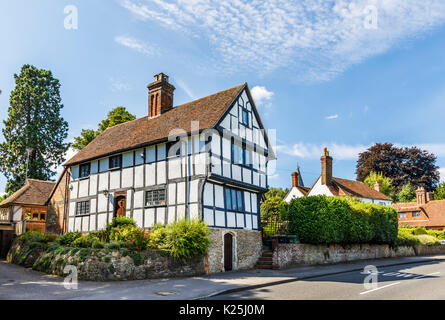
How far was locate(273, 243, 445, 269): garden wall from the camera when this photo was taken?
19.8 meters

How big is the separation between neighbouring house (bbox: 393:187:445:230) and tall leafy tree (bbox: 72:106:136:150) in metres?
36.4

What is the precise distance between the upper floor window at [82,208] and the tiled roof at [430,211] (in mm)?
40538

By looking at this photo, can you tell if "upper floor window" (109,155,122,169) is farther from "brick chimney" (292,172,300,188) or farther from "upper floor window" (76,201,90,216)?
"brick chimney" (292,172,300,188)

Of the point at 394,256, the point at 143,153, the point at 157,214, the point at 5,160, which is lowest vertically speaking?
the point at 394,256

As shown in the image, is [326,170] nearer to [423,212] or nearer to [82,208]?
[423,212]

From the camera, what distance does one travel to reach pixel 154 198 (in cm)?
1872

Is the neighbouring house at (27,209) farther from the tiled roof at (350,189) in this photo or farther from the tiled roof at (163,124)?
the tiled roof at (350,189)

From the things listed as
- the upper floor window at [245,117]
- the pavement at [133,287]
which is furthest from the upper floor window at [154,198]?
the upper floor window at [245,117]

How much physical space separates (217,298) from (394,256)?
24.5 m

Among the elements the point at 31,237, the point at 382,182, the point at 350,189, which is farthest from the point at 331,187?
the point at 31,237

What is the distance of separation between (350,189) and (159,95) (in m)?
26.0

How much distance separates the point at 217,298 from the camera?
35.7 feet
